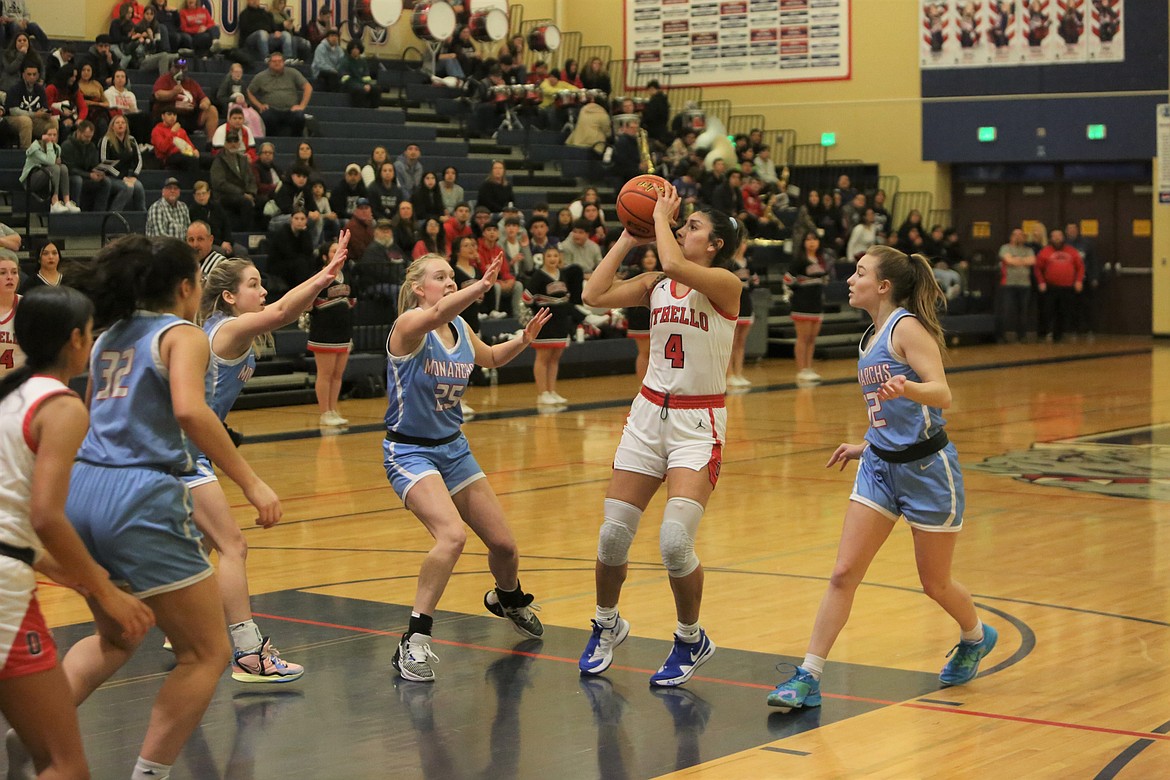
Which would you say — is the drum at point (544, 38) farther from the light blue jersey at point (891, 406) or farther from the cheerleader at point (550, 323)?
the light blue jersey at point (891, 406)

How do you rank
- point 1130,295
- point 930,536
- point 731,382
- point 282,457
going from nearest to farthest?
point 930,536
point 282,457
point 731,382
point 1130,295

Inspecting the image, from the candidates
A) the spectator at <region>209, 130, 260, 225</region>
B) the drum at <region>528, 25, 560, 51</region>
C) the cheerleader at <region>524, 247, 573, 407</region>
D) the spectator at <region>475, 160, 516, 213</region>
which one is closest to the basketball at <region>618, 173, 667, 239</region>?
the cheerleader at <region>524, 247, 573, 407</region>

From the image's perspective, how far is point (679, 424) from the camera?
Result: 5574mm

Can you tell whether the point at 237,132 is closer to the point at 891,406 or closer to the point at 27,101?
the point at 27,101

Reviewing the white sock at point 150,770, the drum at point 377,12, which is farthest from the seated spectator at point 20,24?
the white sock at point 150,770

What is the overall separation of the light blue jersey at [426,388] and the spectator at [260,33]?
1486cm

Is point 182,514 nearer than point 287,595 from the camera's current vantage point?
Yes

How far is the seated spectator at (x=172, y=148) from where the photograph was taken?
53.2 feet

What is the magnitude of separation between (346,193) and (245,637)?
1155 cm

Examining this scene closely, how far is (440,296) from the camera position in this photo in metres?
5.92

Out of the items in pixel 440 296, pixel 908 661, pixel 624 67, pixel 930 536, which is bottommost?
pixel 908 661

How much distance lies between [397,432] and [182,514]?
2017mm

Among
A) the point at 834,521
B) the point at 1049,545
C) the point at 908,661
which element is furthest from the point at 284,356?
the point at 908,661

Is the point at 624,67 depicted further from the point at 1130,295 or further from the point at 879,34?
the point at 1130,295
